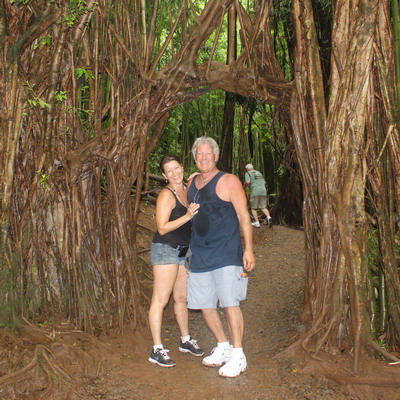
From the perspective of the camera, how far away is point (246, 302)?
20.9ft

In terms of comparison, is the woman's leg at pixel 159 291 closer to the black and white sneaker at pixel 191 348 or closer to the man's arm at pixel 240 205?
the black and white sneaker at pixel 191 348

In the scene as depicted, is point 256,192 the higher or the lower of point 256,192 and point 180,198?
the lower

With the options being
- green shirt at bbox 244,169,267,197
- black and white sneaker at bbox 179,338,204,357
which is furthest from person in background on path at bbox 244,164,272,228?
black and white sneaker at bbox 179,338,204,357

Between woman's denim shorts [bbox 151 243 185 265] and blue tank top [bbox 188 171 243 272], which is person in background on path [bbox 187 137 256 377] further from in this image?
woman's denim shorts [bbox 151 243 185 265]

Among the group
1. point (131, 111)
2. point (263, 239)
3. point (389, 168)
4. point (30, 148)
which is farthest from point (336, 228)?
point (263, 239)

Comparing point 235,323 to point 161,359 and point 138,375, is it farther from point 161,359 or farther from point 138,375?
point 138,375

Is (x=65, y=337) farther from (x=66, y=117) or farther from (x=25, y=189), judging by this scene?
(x=66, y=117)

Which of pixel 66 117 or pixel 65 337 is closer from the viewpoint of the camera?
pixel 65 337

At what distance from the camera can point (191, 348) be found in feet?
14.3

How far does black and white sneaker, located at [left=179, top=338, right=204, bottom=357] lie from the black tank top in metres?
0.87

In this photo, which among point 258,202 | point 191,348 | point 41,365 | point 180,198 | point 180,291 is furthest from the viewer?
point 258,202

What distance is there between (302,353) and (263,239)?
6.10 metres

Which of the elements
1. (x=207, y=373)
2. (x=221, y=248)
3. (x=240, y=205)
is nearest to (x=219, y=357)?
(x=207, y=373)

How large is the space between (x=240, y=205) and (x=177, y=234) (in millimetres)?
587
